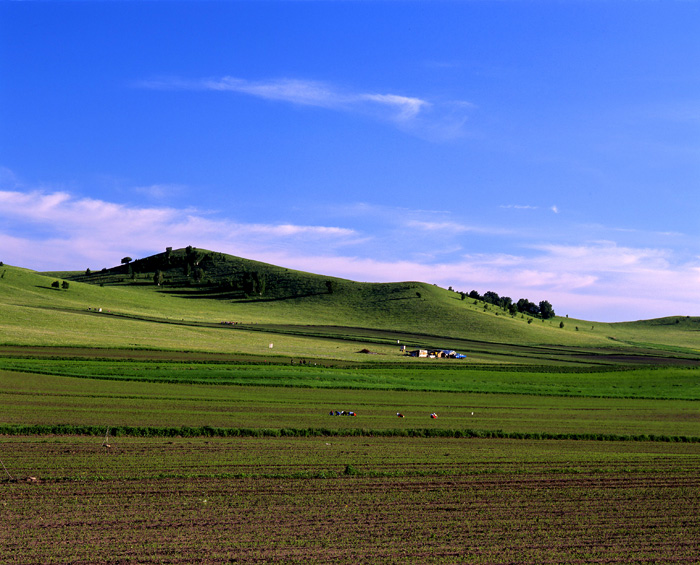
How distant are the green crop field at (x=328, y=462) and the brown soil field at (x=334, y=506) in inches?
2.8

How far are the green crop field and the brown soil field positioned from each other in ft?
0.23

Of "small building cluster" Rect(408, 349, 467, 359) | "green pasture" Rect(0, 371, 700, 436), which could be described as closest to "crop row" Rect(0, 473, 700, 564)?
"green pasture" Rect(0, 371, 700, 436)

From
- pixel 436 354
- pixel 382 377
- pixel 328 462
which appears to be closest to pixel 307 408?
pixel 328 462

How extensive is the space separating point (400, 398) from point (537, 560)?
28.1m

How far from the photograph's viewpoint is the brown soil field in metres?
12.8

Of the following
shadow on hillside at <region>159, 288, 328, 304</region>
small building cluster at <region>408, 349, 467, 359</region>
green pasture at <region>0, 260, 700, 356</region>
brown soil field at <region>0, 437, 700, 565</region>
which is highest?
shadow on hillside at <region>159, 288, 328, 304</region>

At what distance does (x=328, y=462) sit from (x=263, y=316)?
398ft

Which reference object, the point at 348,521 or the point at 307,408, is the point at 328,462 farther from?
the point at 307,408

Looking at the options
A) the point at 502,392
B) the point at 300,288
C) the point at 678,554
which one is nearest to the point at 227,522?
the point at 678,554

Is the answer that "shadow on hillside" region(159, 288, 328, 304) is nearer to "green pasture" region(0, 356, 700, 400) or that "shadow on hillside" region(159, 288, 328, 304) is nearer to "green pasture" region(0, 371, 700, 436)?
"green pasture" region(0, 356, 700, 400)

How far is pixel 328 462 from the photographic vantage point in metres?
20.8

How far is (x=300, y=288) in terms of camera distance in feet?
586

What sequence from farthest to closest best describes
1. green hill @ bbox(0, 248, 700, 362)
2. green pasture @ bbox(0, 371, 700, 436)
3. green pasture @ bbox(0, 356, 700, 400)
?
green hill @ bbox(0, 248, 700, 362)
green pasture @ bbox(0, 356, 700, 400)
green pasture @ bbox(0, 371, 700, 436)

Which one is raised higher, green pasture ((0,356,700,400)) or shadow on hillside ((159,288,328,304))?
shadow on hillside ((159,288,328,304))
